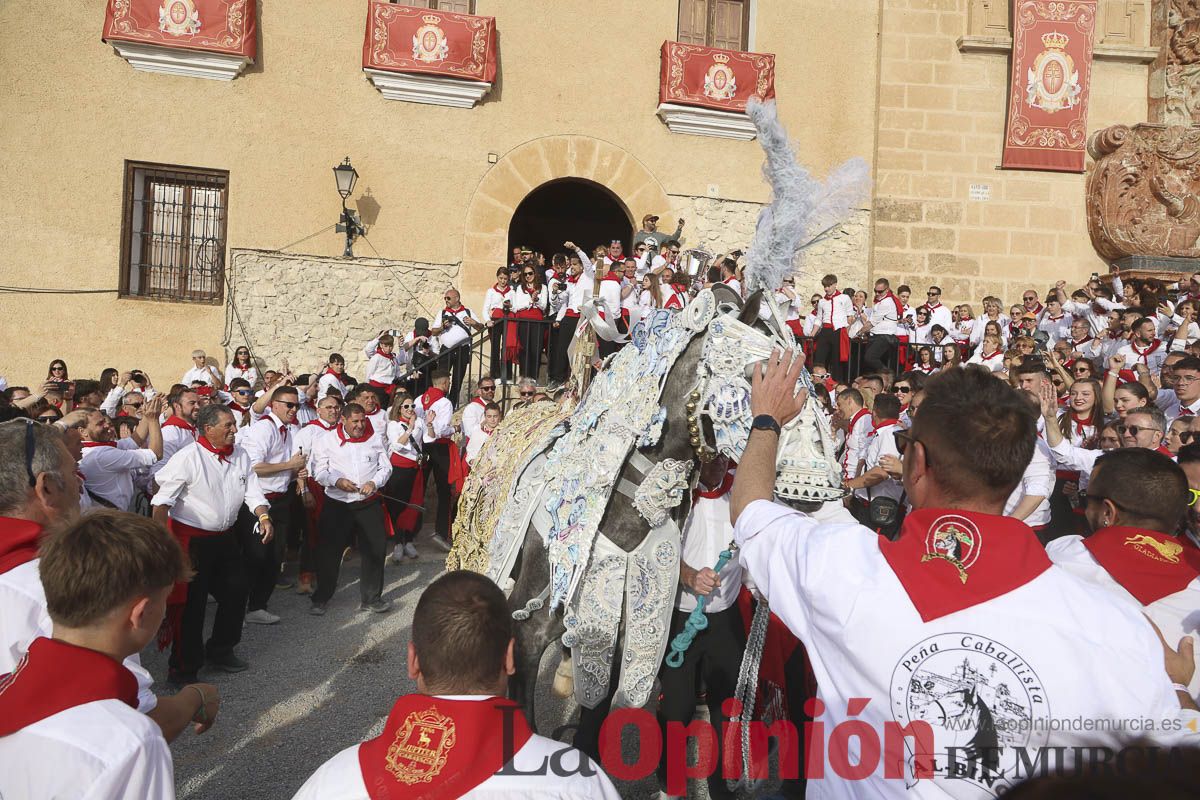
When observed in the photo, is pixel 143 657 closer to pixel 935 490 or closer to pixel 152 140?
pixel 935 490

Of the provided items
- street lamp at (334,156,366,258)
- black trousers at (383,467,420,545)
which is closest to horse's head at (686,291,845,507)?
black trousers at (383,467,420,545)

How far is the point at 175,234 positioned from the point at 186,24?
3163 millimetres

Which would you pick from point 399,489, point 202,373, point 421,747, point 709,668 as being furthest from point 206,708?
point 202,373

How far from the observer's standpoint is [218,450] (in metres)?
5.85

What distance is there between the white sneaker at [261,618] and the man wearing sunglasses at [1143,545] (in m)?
6.25

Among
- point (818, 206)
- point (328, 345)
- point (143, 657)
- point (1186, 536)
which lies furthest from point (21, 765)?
point (328, 345)

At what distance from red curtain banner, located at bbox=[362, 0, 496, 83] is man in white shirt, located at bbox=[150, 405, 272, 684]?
9.49 meters

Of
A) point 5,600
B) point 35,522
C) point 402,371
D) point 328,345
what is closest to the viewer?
point 5,600

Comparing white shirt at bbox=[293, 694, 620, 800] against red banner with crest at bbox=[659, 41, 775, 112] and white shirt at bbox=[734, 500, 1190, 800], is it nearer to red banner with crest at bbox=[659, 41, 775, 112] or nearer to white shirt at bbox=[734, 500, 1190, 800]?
white shirt at bbox=[734, 500, 1190, 800]

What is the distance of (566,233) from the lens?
784 inches

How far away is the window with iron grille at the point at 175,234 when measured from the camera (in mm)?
13492

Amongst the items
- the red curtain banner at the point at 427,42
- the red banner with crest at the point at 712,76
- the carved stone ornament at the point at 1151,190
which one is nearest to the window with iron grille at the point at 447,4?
the red curtain banner at the point at 427,42

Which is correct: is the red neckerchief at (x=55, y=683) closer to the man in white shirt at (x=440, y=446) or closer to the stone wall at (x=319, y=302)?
the man in white shirt at (x=440, y=446)

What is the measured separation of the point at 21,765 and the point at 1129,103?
1862 cm
